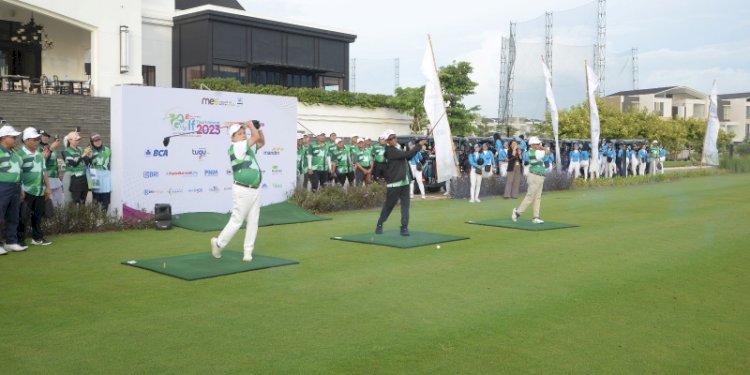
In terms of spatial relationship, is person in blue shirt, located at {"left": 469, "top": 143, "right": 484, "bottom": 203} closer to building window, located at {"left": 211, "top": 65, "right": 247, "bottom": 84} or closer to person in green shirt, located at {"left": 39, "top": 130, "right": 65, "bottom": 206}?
person in green shirt, located at {"left": 39, "top": 130, "right": 65, "bottom": 206}

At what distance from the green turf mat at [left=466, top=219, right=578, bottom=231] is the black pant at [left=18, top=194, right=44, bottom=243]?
8545 mm

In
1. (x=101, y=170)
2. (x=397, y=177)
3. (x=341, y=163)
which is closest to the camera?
(x=397, y=177)

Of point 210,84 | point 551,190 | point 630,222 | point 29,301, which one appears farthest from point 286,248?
point 210,84

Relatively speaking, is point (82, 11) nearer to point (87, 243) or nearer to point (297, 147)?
point (297, 147)

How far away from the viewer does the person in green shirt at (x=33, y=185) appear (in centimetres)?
1198

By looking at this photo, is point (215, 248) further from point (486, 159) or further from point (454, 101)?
point (454, 101)

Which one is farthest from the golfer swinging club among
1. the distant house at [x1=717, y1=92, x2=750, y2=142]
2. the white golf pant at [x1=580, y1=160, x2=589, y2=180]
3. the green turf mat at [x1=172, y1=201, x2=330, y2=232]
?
the distant house at [x1=717, y1=92, x2=750, y2=142]

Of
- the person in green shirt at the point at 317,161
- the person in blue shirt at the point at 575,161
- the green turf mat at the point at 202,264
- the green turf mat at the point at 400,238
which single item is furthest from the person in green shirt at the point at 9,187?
the person in blue shirt at the point at 575,161

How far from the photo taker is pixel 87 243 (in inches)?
496

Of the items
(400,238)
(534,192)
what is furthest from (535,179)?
(400,238)

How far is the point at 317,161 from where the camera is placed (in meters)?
20.8

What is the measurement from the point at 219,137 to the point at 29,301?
31.1 feet

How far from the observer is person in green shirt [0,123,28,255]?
11383 mm

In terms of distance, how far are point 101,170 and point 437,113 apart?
7633 millimetres
